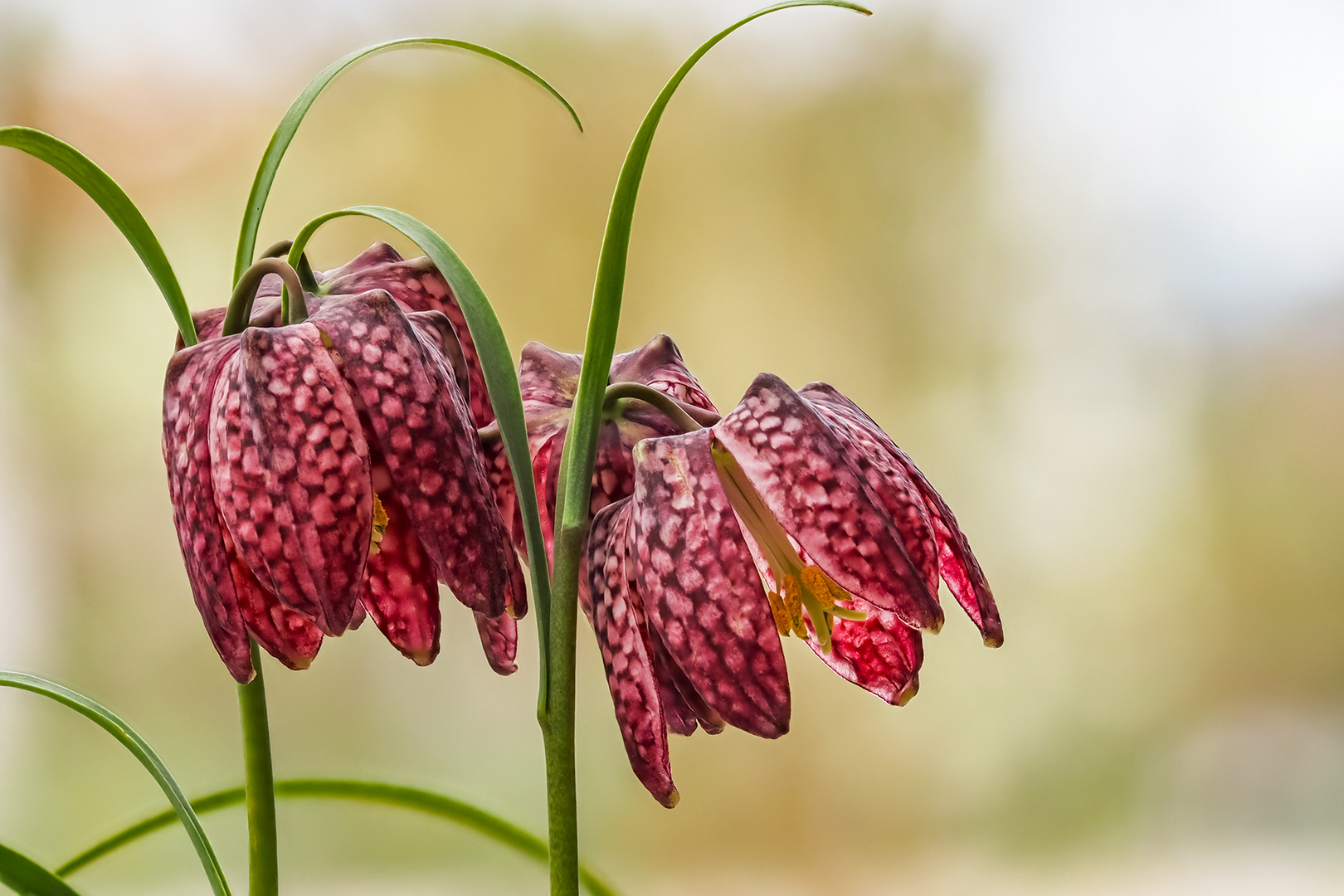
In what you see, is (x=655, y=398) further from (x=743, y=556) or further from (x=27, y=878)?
(x=27, y=878)

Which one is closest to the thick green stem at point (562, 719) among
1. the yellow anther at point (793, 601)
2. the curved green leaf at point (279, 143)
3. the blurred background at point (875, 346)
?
the yellow anther at point (793, 601)

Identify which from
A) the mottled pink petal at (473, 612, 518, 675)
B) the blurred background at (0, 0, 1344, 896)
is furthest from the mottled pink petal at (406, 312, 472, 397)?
the blurred background at (0, 0, 1344, 896)

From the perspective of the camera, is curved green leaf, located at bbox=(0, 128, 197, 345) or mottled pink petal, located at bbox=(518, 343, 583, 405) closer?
curved green leaf, located at bbox=(0, 128, 197, 345)

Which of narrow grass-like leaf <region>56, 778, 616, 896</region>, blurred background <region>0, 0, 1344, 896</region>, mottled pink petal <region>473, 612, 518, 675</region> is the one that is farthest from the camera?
blurred background <region>0, 0, 1344, 896</region>

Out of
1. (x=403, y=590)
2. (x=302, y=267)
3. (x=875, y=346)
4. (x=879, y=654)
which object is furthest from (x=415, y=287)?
(x=875, y=346)

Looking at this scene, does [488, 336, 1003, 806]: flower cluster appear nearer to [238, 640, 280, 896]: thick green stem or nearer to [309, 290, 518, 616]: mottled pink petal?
[309, 290, 518, 616]: mottled pink petal

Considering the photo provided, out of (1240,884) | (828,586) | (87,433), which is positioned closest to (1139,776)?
(1240,884)

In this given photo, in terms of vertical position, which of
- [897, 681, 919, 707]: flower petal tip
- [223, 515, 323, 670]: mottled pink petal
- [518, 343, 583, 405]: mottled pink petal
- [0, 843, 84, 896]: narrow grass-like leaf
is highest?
[518, 343, 583, 405]: mottled pink petal

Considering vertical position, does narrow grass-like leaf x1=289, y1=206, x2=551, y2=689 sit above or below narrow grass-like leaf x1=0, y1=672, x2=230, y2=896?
above
